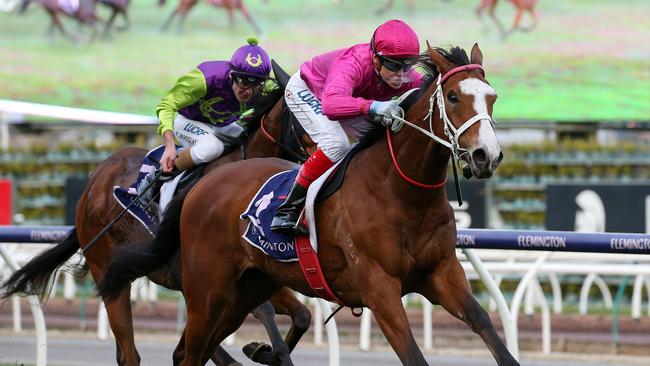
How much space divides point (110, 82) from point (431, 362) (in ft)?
23.3

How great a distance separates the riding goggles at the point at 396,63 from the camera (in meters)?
5.48

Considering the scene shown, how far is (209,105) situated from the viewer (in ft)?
23.1

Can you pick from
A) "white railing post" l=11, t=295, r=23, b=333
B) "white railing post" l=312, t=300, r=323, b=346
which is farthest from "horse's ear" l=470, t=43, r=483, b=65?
"white railing post" l=11, t=295, r=23, b=333

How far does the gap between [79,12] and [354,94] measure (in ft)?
33.9

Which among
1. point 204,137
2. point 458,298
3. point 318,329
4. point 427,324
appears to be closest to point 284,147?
point 204,137

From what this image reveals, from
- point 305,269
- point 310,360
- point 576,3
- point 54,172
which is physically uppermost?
point 305,269

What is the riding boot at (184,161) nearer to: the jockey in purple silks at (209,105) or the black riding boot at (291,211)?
the jockey in purple silks at (209,105)

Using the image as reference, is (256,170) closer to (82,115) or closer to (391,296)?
(391,296)

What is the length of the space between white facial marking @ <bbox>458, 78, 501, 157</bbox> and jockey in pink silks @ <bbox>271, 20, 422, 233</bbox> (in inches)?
16.0

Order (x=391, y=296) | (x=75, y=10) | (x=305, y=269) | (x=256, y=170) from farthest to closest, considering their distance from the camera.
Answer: (x=75, y=10) < (x=256, y=170) < (x=305, y=269) < (x=391, y=296)

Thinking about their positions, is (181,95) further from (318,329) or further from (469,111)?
(318,329)

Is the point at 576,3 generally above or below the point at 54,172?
above

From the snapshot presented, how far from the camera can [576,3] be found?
1388 centimetres

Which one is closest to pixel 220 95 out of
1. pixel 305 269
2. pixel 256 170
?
pixel 256 170
